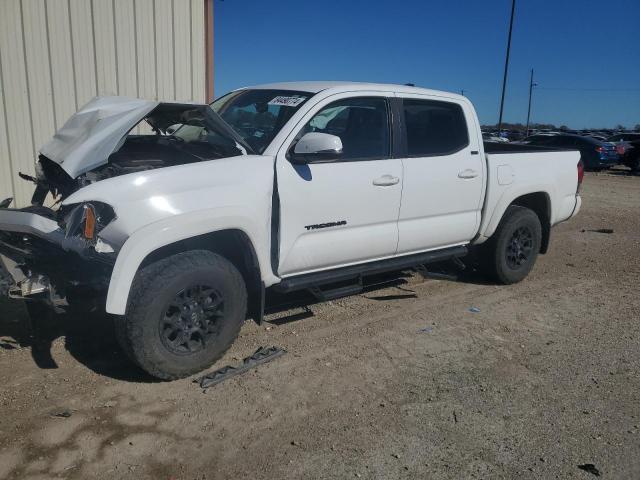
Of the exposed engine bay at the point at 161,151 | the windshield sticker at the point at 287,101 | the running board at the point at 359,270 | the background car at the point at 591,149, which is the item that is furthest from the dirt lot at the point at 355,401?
the background car at the point at 591,149

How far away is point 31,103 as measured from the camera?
6.88 metres

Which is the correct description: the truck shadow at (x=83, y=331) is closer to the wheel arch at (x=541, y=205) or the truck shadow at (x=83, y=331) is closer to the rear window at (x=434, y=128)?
the rear window at (x=434, y=128)

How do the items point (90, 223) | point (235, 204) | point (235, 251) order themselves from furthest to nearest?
point (235, 251), point (235, 204), point (90, 223)

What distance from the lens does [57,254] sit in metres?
3.72

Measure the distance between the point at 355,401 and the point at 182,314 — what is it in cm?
127

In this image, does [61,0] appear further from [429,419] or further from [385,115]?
[429,419]

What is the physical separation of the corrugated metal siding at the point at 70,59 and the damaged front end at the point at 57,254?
3622 millimetres

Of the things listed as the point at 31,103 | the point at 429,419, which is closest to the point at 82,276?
the point at 429,419

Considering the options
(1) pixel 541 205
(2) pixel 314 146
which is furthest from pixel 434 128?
(1) pixel 541 205

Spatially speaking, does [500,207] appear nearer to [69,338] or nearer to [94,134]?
[94,134]

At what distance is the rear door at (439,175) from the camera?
5.02 meters

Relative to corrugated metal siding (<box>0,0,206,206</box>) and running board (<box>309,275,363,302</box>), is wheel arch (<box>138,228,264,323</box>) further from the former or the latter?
corrugated metal siding (<box>0,0,206,206</box>)

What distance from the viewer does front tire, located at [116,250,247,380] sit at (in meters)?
3.51

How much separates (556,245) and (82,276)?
7.21m
